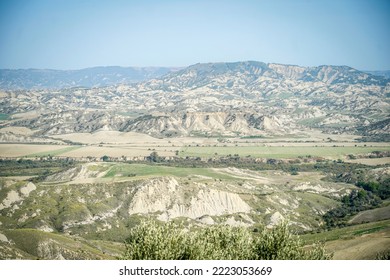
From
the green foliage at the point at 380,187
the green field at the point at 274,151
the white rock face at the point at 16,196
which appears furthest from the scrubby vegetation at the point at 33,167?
the green foliage at the point at 380,187

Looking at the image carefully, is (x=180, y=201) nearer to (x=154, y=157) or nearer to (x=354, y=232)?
(x=354, y=232)

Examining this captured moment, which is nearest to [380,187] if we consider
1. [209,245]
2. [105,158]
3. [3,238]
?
[209,245]

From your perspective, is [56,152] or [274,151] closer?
[56,152]
